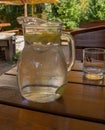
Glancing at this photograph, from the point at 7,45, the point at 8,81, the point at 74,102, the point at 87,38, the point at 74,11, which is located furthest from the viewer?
the point at 74,11

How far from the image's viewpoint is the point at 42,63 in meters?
0.63

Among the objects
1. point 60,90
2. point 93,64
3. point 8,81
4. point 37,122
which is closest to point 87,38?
point 93,64

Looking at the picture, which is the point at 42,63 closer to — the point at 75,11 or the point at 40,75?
the point at 40,75

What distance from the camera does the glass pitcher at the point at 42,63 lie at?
628 millimetres

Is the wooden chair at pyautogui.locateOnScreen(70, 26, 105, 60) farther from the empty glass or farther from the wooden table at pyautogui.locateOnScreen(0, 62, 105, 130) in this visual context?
the wooden table at pyautogui.locateOnScreen(0, 62, 105, 130)

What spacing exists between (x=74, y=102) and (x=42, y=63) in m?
0.13

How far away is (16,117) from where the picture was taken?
56 cm

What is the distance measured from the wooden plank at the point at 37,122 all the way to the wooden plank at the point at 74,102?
2 cm

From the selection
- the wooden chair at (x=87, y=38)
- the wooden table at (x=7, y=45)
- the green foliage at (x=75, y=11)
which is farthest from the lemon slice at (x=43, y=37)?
the green foliage at (x=75, y=11)

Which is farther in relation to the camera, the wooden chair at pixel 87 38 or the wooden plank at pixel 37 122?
the wooden chair at pixel 87 38

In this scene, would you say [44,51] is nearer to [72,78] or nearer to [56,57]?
[56,57]

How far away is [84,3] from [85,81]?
6.58 metres

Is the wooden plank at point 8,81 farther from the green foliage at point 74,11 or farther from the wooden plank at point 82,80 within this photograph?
the green foliage at point 74,11

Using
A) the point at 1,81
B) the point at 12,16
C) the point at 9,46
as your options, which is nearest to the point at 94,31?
the point at 1,81
